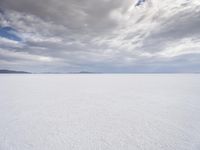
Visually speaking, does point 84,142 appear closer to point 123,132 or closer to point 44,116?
point 123,132

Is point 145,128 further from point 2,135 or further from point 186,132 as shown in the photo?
point 2,135

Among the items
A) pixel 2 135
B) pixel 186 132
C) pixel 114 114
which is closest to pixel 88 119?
pixel 114 114

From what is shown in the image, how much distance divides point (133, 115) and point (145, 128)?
0.92 m

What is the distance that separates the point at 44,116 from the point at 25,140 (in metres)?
1.31

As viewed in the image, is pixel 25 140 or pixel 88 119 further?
pixel 88 119

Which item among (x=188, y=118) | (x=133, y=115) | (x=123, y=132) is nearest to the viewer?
(x=123, y=132)

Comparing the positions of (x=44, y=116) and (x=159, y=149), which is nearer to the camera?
(x=159, y=149)

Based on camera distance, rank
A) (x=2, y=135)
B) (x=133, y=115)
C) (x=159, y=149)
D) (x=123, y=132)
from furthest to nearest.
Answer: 1. (x=133, y=115)
2. (x=123, y=132)
3. (x=2, y=135)
4. (x=159, y=149)

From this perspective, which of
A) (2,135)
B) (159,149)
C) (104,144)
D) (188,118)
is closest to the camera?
(159,149)

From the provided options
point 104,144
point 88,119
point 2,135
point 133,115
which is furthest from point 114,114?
point 2,135

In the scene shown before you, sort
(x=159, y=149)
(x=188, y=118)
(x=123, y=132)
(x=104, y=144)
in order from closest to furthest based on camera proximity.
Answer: (x=159, y=149)
(x=104, y=144)
(x=123, y=132)
(x=188, y=118)

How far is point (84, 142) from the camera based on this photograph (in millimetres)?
2357

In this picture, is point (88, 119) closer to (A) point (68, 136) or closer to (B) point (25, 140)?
(A) point (68, 136)

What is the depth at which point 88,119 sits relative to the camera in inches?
138
